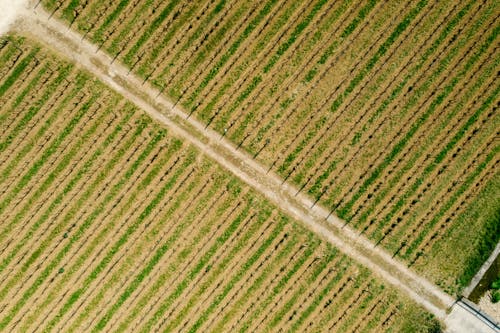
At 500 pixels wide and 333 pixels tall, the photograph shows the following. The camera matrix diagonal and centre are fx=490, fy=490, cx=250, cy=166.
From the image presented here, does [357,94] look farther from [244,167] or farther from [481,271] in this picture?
[481,271]

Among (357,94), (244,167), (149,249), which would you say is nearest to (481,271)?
(357,94)

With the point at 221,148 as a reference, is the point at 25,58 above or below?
below

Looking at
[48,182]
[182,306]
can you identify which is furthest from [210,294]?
[48,182]

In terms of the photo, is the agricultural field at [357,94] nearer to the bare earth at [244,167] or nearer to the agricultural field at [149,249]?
the bare earth at [244,167]

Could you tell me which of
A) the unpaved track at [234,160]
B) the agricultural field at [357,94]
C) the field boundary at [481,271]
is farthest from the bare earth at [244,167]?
the field boundary at [481,271]

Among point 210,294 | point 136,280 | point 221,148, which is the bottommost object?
point 136,280

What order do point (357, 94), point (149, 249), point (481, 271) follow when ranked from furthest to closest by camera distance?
1. point (149, 249)
2. point (481, 271)
3. point (357, 94)

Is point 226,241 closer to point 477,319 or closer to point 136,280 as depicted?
point 136,280

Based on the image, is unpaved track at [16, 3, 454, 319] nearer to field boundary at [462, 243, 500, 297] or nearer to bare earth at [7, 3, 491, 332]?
bare earth at [7, 3, 491, 332]
